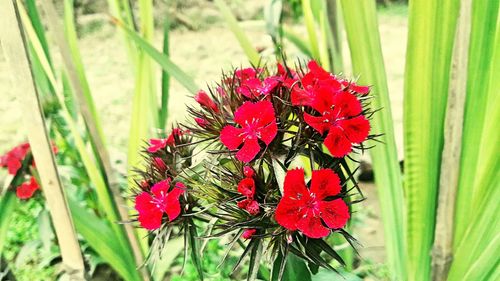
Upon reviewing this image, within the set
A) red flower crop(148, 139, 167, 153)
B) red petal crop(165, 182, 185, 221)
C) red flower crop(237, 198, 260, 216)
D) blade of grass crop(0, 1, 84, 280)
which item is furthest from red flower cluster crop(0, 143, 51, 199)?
red flower crop(237, 198, 260, 216)

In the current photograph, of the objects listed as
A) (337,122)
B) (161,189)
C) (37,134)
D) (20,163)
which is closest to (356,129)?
(337,122)

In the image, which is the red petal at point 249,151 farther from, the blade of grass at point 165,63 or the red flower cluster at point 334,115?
the blade of grass at point 165,63

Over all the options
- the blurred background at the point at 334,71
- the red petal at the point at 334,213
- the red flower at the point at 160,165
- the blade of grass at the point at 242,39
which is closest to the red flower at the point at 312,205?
the red petal at the point at 334,213

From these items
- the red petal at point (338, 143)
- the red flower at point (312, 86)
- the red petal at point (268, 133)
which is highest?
the red flower at point (312, 86)

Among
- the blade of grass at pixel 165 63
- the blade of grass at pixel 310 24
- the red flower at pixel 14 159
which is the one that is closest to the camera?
the blade of grass at pixel 165 63

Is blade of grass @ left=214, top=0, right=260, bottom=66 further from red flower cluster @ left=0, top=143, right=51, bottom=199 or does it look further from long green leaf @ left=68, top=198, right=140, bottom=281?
red flower cluster @ left=0, top=143, right=51, bottom=199

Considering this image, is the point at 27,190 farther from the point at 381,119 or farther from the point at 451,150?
the point at 451,150

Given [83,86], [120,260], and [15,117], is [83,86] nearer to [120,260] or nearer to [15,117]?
[120,260]
